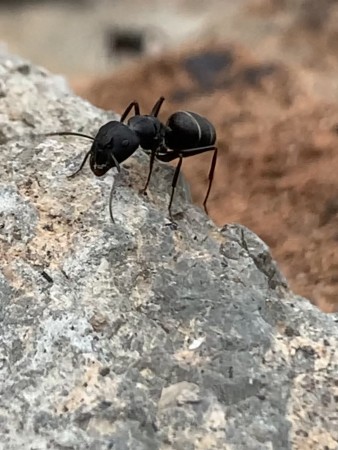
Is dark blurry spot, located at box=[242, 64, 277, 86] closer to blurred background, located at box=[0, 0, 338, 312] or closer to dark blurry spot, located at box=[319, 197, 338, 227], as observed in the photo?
blurred background, located at box=[0, 0, 338, 312]

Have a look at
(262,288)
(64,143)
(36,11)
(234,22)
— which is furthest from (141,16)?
(262,288)

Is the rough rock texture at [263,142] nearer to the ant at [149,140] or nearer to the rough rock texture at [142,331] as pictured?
the ant at [149,140]

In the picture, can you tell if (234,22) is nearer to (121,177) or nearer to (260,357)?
(121,177)

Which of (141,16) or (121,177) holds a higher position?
(121,177)

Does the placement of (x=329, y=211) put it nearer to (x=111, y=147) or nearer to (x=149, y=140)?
(x=149, y=140)

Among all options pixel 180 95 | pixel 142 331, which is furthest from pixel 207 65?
pixel 142 331

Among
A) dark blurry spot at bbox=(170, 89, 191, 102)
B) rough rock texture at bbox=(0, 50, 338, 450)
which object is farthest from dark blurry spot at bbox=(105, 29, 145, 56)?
rough rock texture at bbox=(0, 50, 338, 450)

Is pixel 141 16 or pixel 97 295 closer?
pixel 97 295

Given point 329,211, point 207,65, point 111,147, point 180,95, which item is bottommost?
point 180,95
